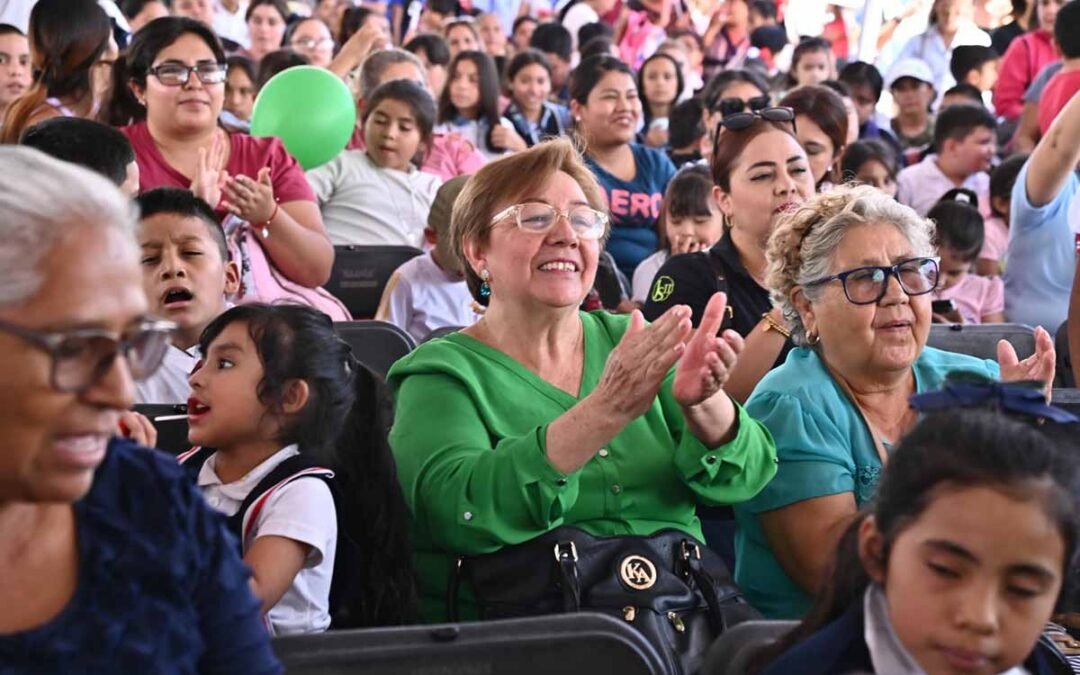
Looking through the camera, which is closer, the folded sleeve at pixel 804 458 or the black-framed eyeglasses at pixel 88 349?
the black-framed eyeglasses at pixel 88 349

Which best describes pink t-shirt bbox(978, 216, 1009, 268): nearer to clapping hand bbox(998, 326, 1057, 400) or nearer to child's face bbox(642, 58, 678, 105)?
child's face bbox(642, 58, 678, 105)

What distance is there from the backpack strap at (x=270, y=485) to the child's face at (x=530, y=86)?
6160 mm

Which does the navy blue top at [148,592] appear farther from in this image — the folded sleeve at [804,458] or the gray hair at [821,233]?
the gray hair at [821,233]

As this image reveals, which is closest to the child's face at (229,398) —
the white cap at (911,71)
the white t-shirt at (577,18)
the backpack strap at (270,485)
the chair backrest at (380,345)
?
the backpack strap at (270,485)

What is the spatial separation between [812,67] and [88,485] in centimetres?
809

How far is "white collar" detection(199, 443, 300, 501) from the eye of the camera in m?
2.44

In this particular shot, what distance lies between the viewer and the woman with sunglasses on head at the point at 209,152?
3.88 m

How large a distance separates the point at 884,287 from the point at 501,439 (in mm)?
729

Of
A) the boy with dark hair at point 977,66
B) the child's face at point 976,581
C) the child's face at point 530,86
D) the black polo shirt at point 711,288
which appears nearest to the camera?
the child's face at point 976,581

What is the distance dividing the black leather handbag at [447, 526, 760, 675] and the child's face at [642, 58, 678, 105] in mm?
6375

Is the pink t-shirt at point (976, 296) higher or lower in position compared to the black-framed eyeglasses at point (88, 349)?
lower

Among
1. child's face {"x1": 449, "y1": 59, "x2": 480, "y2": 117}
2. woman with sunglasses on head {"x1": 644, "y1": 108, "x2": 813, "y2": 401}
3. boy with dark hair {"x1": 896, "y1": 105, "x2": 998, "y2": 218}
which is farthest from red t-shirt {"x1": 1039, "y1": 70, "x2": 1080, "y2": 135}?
child's face {"x1": 449, "y1": 59, "x2": 480, "y2": 117}

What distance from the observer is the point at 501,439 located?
2.66 meters

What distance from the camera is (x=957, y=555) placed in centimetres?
165
